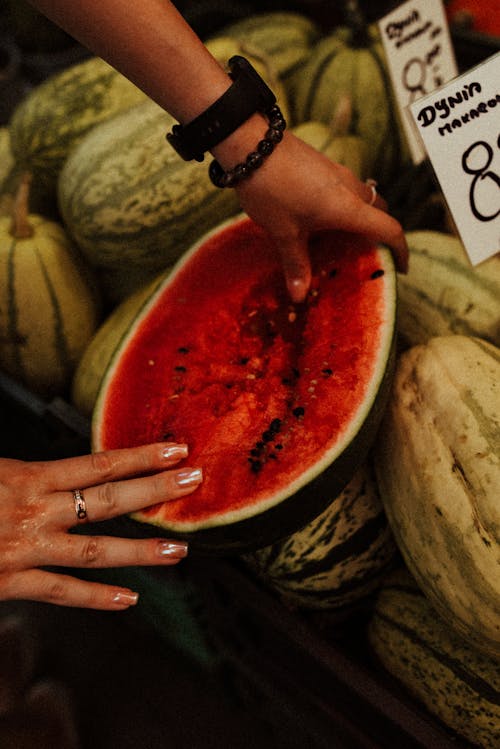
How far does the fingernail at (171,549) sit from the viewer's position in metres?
0.82

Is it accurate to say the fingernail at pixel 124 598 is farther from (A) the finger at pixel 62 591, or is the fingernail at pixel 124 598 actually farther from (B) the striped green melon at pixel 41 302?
(B) the striped green melon at pixel 41 302

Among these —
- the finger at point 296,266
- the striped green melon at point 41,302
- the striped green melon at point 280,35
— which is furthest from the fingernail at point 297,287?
the striped green melon at point 280,35

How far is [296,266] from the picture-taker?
3.15ft

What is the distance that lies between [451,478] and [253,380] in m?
0.31

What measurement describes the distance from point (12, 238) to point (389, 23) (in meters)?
0.89

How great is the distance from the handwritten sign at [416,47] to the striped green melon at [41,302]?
79 cm

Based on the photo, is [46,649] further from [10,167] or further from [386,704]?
[10,167]

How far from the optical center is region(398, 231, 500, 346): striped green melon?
1.05 m

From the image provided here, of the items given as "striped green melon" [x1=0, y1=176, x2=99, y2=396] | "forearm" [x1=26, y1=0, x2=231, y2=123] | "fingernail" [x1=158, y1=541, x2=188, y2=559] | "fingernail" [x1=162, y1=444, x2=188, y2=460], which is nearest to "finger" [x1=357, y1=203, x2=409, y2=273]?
"forearm" [x1=26, y1=0, x2=231, y2=123]

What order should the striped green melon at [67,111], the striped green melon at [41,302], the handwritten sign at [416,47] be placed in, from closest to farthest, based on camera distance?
the handwritten sign at [416,47] < the striped green melon at [41,302] < the striped green melon at [67,111]

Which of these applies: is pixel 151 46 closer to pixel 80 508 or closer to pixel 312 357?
pixel 312 357

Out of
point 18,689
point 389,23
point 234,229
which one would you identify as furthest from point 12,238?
point 18,689

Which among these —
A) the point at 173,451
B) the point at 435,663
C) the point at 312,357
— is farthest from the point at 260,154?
the point at 435,663

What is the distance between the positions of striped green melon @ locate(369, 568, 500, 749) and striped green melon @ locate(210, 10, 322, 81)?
1293 mm
